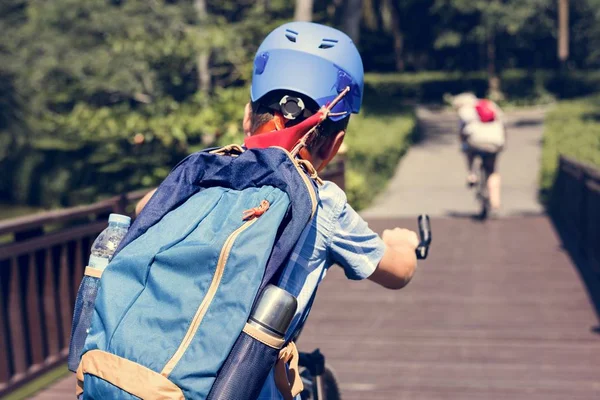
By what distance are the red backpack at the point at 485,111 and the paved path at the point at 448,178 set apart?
2612 millimetres

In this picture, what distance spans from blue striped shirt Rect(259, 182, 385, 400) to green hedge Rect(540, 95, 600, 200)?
12.7 metres

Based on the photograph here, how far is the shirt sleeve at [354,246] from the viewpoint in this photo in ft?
7.72

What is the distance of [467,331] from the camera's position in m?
7.24

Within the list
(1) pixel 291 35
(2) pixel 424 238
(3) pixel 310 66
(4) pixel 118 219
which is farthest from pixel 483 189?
(4) pixel 118 219

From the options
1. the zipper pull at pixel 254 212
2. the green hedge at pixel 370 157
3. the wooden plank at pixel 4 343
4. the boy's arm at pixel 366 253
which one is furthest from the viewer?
the green hedge at pixel 370 157

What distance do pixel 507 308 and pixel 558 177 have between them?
645 cm

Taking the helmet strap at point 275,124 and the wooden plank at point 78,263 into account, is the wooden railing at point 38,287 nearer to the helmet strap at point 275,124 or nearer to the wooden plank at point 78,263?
the wooden plank at point 78,263

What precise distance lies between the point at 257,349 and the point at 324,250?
377 millimetres

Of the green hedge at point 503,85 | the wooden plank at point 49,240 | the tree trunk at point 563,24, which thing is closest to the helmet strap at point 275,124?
the wooden plank at point 49,240

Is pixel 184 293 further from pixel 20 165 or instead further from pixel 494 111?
pixel 20 165

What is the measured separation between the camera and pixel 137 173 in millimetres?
12375

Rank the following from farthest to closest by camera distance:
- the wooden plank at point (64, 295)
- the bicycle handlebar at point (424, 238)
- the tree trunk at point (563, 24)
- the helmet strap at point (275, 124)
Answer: the tree trunk at point (563, 24) < the wooden plank at point (64, 295) < the bicycle handlebar at point (424, 238) < the helmet strap at point (275, 124)

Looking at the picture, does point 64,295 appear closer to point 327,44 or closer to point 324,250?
point 327,44

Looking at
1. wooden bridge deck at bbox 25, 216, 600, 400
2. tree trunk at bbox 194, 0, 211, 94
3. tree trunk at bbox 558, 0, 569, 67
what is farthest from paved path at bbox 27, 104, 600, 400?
tree trunk at bbox 558, 0, 569, 67
